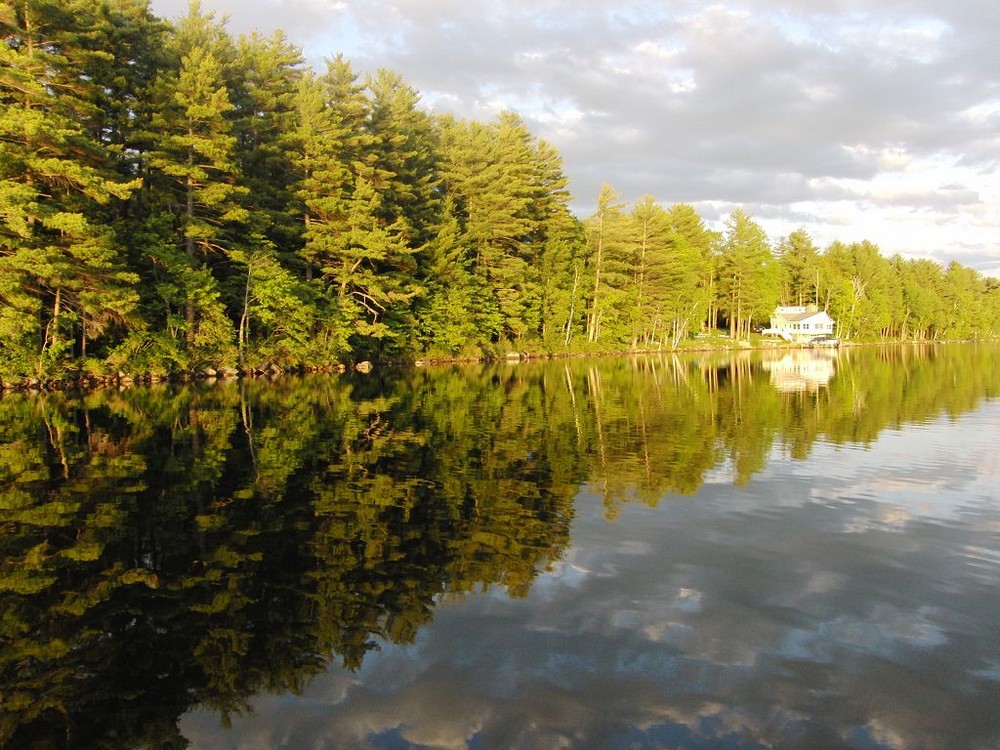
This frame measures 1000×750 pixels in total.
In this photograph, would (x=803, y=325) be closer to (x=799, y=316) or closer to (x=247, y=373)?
(x=799, y=316)

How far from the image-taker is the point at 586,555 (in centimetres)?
866

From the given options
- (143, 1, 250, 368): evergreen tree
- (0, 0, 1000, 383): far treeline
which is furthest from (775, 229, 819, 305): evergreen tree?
(143, 1, 250, 368): evergreen tree

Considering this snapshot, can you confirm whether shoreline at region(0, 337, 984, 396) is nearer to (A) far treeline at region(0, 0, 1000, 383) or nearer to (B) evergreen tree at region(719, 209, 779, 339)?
(A) far treeline at region(0, 0, 1000, 383)

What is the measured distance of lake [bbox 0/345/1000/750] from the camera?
512 centimetres

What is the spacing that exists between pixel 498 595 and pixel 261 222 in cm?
3746

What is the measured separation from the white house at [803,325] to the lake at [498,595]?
102548mm

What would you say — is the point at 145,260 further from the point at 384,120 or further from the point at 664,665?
the point at 664,665

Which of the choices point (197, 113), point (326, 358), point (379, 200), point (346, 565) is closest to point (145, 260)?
point (197, 113)

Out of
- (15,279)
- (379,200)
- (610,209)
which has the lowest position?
(15,279)

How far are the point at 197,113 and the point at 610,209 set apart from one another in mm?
50812

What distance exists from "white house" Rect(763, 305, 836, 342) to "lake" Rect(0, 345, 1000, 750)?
336 feet

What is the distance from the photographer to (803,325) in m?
112

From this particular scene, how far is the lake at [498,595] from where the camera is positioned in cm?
512

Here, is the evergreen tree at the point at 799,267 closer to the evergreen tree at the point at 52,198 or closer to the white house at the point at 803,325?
the white house at the point at 803,325
